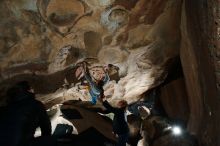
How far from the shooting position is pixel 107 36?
5172mm

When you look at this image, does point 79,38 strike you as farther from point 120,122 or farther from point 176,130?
point 176,130

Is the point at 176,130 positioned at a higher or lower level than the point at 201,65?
lower

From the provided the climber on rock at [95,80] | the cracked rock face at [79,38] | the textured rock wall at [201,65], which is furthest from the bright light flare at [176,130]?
the climber on rock at [95,80]

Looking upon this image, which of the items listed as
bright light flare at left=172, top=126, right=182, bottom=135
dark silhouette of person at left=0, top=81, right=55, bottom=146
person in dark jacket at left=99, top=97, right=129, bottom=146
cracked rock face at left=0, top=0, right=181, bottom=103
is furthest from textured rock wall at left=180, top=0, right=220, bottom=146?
dark silhouette of person at left=0, top=81, right=55, bottom=146

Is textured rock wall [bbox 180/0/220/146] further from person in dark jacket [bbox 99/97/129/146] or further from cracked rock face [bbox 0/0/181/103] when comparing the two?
person in dark jacket [bbox 99/97/129/146]

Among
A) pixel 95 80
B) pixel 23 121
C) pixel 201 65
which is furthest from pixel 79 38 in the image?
pixel 201 65

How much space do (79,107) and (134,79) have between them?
1169mm

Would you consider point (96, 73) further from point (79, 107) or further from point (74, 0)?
point (74, 0)

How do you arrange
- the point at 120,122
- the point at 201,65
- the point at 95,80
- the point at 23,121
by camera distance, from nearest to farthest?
the point at 23,121 < the point at 201,65 < the point at 120,122 < the point at 95,80

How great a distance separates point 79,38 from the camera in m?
5.06

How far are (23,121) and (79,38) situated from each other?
1.75 m

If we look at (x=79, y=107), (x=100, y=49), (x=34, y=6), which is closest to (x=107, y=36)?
(x=100, y=49)

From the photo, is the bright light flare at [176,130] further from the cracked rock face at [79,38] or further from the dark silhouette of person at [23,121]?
the dark silhouette of person at [23,121]

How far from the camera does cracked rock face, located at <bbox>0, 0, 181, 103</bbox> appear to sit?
4.60m
